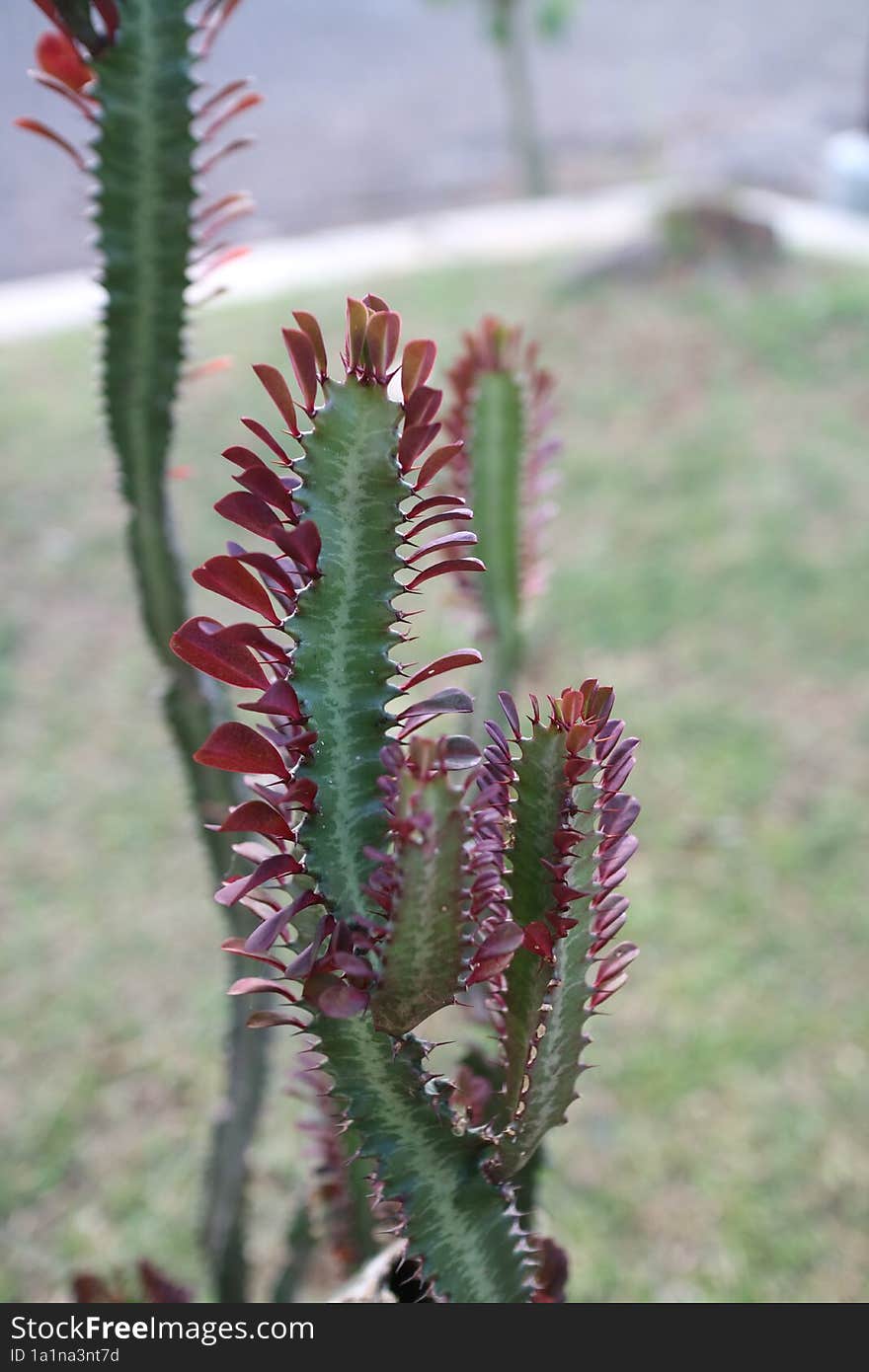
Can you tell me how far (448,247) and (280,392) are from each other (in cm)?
510

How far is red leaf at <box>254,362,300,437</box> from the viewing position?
24.4 inches

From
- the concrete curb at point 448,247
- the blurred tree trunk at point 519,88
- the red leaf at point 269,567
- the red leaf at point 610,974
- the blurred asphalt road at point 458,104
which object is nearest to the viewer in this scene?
the red leaf at point 269,567

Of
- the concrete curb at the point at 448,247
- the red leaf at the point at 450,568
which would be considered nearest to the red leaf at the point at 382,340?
the red leaf at the point at 450,568

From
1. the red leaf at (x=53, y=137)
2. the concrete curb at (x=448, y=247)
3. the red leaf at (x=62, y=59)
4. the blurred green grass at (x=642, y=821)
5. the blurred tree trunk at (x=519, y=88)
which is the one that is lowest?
the blurred green grass at (x=642, y=821)

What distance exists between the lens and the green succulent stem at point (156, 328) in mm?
1011

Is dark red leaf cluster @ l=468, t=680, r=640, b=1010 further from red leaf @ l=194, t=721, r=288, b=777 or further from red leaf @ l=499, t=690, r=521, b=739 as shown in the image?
red leaf @ l=194, t=721, r=288, b=777

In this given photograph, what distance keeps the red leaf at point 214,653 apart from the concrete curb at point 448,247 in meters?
4.36

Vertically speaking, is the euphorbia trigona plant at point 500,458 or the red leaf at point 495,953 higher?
the euphorbia trigona plant at point 500,458

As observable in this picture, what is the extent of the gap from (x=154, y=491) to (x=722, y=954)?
1.48 meters

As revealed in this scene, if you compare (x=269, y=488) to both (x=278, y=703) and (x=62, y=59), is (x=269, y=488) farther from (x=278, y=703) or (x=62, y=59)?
(x=62, y=59)

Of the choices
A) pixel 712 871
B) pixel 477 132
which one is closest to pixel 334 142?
pixel 477 132

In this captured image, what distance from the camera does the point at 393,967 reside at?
643mm

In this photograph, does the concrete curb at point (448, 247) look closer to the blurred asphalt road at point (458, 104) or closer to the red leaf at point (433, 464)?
the blurred asphalt road at point (458, 104)
